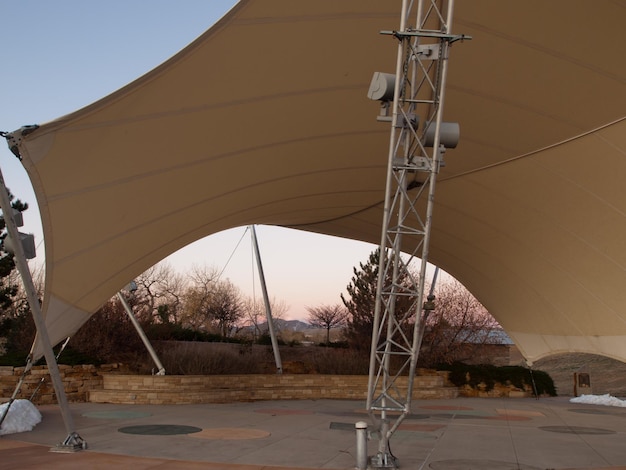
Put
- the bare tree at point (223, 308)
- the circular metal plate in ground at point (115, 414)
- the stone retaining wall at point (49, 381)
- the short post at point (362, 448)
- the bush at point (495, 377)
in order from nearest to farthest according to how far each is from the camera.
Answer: the short post at point (362, 448)
the circular metal plate in ground at point (115, 414)
the stone retaining wall at point (49, 381)
the bush at point (495, 377)
the bare tree at point (223, 308)

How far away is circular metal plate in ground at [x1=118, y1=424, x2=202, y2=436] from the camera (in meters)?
11.4

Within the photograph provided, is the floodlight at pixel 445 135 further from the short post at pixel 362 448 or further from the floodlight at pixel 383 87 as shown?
the short post at pixel 362 448

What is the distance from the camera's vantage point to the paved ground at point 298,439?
28.9 ft

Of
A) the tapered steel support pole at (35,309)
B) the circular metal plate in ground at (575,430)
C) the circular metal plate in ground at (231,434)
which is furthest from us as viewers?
the circular metal plate in ground at (575,430)

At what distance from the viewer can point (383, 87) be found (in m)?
8.40

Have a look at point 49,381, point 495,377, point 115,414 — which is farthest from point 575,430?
point 49,381

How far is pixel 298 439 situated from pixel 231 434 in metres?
1.27

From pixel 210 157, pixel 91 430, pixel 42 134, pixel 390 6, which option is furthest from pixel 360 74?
pixel 91 430

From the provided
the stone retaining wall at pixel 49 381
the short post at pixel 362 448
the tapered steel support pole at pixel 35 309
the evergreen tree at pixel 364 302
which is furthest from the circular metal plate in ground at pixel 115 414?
the evergreen tree at pixel 364 302

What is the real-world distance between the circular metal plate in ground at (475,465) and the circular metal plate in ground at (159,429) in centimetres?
485

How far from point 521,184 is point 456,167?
1584 mm

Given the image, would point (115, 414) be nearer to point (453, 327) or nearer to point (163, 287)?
point (453, 327)

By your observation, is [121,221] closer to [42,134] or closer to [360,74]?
[42,134]

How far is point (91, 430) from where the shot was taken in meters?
11.6
